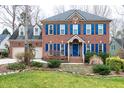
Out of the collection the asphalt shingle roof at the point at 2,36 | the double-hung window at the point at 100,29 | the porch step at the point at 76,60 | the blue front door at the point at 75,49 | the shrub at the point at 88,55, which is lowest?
the porch step at the point at 76,60

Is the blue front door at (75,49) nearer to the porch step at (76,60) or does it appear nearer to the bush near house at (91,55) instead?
the porch step at (76,60)

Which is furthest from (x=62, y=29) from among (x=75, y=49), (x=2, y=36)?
(x=2, y=36)

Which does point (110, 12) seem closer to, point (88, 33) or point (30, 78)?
point (88, 33)

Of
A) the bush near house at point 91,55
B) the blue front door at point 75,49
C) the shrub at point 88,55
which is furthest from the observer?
the blue front door at point 75,49

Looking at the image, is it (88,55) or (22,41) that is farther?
(22,41)

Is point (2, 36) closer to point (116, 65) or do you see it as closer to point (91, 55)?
point (91, 55)

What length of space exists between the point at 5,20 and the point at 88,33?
16.1 metres

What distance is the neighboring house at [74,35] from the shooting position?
27.3 m

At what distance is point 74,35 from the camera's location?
2747 cm

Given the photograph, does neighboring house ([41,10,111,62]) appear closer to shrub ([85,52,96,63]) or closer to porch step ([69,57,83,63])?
porch step ([69,57,83,63])

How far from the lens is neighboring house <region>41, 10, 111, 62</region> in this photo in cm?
2733

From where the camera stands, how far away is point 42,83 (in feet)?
31.5

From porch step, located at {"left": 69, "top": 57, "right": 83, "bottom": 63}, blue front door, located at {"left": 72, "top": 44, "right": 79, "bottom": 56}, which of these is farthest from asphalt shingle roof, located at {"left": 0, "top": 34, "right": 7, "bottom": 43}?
porch step, located at {"left": 69, "top": 57, "right": 83, "bottom": 63}

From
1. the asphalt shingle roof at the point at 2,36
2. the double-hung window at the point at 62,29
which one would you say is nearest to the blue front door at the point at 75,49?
the double-hung window at the point at 62,29
